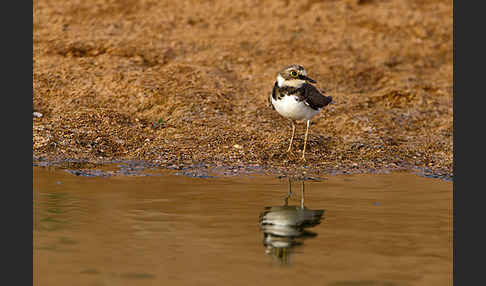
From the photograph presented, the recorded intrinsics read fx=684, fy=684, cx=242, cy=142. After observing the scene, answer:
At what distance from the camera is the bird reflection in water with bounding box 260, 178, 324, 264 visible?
578 centimetres

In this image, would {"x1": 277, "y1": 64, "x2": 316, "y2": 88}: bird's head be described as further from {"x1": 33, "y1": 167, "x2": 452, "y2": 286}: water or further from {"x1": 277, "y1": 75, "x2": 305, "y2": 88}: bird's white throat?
{"x1": 33, "y1": 167, "x2": 452, "y2": 286}: water

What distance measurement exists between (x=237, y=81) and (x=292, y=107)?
3.95m

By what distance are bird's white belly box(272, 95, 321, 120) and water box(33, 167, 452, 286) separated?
4.90ft

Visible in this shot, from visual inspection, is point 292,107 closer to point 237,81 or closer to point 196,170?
point 196,170

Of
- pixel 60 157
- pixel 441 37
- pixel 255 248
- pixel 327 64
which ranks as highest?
pixel 441 37

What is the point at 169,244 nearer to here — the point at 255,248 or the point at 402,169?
the point at 255,248

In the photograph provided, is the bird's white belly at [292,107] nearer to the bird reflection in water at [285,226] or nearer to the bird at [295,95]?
the bird at [295,95]

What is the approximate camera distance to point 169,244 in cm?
590

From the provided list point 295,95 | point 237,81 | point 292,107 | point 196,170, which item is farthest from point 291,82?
point 237,81

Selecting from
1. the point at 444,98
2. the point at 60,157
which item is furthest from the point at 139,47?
the point at 444,98

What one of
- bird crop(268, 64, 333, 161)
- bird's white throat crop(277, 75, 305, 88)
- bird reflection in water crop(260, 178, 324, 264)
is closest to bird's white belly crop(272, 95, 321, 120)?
bird crop(268, 64, 333, 161)

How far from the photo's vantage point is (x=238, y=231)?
634cm

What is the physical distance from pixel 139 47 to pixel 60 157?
540 centimetres

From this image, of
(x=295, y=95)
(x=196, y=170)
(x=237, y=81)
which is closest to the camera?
(x=196, y=170)
